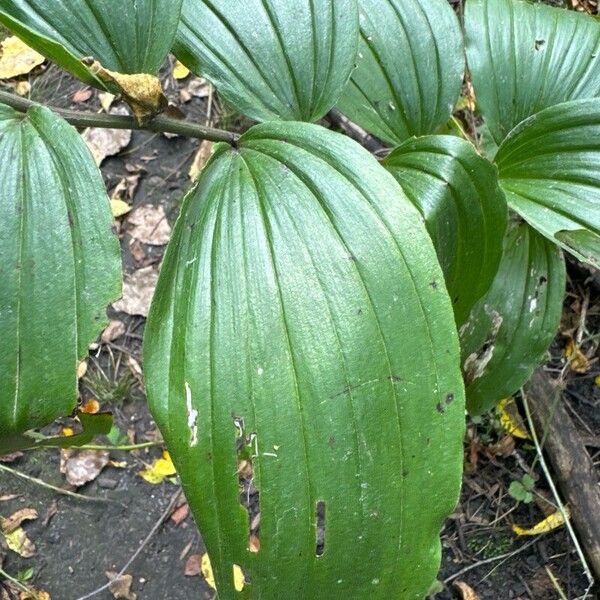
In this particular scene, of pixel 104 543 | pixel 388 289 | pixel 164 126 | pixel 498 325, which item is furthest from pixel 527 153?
pixel 104 543

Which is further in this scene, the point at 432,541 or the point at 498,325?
the point at 498,325

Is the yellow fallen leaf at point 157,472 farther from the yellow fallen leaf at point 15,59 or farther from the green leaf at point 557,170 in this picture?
the yellow fallen leaf at point 15,59

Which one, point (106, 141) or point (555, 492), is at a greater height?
point (106, 141)

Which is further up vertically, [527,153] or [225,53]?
[225,53]

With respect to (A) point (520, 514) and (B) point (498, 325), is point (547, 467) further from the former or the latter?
(B) point (498, 325)

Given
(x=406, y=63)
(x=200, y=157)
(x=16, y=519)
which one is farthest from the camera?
(x=200, y=157)

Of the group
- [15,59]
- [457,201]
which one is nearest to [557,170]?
[457,201]

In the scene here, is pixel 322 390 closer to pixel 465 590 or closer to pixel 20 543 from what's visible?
pixel 465 590
